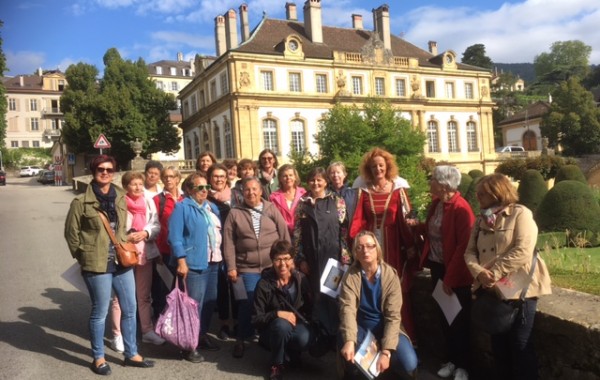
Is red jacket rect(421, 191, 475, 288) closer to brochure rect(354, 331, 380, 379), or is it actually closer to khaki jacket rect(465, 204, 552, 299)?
khaki jacket rect(465, 204, 552, 299)

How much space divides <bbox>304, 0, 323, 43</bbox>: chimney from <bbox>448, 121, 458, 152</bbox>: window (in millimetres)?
14851

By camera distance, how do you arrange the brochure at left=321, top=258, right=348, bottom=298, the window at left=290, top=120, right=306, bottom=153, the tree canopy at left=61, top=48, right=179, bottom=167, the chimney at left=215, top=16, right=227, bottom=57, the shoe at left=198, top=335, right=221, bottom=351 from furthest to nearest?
the chimney at left=215, top=16, right=227, bottom=57, the window at left=290, top=120, right=306, bottom=153, the tree canopy at left=61, top=48, right=179, bottom=167, the shoe at left=198, top=335, right=221, bottom=351, the brochure at left=321, top=258, right=348, bottom=298

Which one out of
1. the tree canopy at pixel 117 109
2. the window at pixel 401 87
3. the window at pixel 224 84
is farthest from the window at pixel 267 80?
the window at pixel 401 87

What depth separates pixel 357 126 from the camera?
24625mm

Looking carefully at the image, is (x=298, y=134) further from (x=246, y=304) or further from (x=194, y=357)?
(x=194, y=357)

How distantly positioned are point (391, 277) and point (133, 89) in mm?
42318

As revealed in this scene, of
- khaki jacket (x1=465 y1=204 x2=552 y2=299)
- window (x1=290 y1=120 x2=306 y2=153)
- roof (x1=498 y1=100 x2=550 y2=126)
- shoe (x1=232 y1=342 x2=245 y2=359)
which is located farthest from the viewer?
roof (x1=498 y1=100 x2=550 y2=126)

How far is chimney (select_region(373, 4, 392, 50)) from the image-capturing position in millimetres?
46812

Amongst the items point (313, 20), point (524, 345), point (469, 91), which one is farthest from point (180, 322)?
point (469, 91)

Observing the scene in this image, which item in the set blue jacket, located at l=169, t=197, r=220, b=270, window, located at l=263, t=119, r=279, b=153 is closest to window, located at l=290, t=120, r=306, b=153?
window, located at l=263, t=119, r=279, b=153

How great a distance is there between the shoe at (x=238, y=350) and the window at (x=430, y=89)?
44.5 meters

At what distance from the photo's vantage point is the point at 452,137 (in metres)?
48.2

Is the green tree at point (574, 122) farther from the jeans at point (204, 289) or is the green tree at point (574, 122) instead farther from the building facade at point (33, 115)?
the building facade at point (33, 115)

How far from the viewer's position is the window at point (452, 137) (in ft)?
157
